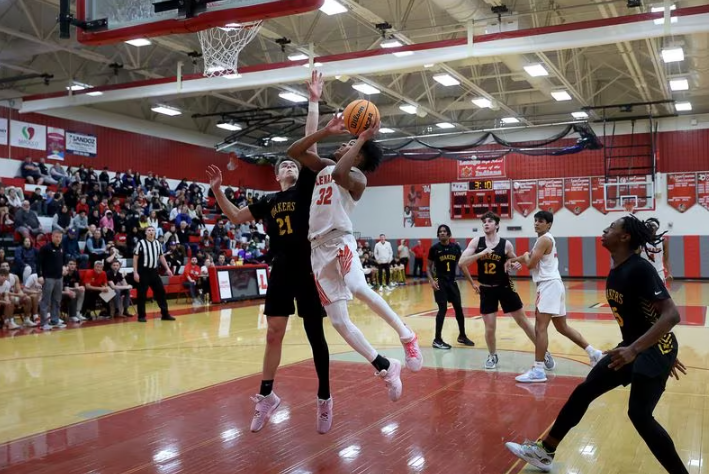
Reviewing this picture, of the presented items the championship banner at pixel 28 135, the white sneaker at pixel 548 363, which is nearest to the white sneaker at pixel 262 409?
the white sneaker at pixel 548 363

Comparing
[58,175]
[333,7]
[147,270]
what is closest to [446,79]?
[333,7]

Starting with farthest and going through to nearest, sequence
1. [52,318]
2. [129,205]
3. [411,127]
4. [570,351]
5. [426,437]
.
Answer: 1. [411,127]
2. [129,205]
3. [52,318]
4. [570,351]
5. [426,437]

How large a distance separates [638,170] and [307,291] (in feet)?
79.1

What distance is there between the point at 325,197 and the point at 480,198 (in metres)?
24.6

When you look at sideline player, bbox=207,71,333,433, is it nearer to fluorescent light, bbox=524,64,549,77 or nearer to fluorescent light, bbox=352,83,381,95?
fluorescent light, bbox=524,64,549,77

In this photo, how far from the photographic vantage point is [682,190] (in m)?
25.3

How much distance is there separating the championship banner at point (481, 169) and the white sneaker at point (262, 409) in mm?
24341

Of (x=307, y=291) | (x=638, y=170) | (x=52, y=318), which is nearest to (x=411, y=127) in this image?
(x=638, y=170)

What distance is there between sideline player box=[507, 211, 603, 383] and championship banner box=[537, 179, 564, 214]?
20790 millimetres

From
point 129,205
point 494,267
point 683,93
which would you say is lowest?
point 494,267

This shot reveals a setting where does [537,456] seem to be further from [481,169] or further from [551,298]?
[481,169]

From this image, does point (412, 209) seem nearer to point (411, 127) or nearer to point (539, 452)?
point (411, 127)

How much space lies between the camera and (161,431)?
16.2 ft

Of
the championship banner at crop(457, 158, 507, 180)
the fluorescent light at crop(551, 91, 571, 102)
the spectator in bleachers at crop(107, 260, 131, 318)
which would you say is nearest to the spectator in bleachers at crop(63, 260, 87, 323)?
the spectator in bleachers at crop(107, 260, 131, 318)
